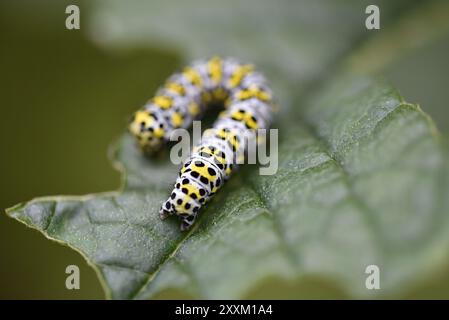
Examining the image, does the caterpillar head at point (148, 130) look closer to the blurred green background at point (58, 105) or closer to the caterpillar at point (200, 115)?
the caterpillar at point (200, 115)

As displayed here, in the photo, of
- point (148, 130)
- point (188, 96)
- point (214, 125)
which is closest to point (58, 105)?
point (188, 96)

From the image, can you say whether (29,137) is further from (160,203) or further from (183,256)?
(183,256)

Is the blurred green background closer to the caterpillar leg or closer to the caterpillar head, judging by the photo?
the caterpillar head

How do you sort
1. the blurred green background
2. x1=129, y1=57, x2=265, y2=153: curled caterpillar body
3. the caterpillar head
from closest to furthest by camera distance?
the caterpillar head, x1=129, y1=57, x2=265, y2=153: curled caterpillar body, the blurred green background

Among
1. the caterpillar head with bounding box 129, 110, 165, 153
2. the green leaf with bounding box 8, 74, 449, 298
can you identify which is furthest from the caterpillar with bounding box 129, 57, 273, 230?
the green leaf with bounding box 8, 74, 449, 298

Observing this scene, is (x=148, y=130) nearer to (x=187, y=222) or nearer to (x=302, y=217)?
(x=187, y=222)

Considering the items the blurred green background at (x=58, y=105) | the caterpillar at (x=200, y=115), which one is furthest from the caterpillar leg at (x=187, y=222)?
the blurred green background at (x=58, y=105)

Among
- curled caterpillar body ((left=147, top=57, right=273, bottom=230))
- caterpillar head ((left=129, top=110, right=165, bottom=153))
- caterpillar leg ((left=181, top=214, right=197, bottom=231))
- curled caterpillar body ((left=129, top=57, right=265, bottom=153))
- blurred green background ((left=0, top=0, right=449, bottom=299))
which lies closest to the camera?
caterpillar leg ((left=181, top=214, right=197, bottom=231))
